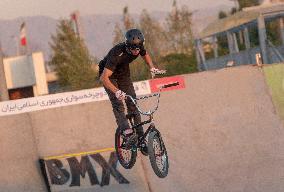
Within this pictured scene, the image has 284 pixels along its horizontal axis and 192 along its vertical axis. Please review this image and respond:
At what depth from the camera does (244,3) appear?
67.3m

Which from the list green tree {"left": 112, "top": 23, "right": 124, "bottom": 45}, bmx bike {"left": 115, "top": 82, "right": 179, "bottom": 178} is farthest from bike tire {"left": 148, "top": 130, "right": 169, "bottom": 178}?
green tree {"left": 112, "top": 23, "right": 124, "bottom": 45}

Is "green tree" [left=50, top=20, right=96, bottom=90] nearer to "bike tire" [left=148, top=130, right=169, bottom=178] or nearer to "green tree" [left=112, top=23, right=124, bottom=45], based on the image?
"green tree" [left=112, top=23, right=124, bottom=45]

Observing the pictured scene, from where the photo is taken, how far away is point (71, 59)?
128 ft

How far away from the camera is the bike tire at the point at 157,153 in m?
9.20

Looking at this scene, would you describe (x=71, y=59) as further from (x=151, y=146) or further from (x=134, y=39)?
(x=134, y=39)

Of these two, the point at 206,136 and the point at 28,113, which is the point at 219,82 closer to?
the point at 206,136

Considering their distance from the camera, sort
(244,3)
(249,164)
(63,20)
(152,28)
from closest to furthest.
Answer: (249,164) → (63,20) → (152,28) → (244,3)

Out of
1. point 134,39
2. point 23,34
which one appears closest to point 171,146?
point 134,39

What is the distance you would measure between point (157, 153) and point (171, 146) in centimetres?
332

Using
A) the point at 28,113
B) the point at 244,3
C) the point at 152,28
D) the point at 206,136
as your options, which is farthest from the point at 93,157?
the point at 244,3

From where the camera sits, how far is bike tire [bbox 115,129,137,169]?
9.72 m

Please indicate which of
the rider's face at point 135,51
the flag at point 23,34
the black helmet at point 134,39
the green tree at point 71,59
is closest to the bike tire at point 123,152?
the rider's face at point 135,51

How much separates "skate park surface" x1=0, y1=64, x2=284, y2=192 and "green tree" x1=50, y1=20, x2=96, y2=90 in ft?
69.0

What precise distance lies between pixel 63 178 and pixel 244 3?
188ft
